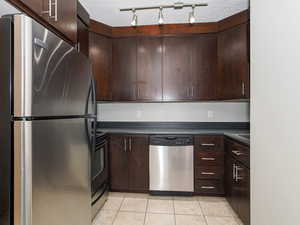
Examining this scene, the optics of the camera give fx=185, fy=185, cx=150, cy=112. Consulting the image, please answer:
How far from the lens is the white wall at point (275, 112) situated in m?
0.74

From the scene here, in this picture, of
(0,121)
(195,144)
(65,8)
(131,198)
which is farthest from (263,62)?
(131,198)

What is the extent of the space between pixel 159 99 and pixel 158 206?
1.46 m

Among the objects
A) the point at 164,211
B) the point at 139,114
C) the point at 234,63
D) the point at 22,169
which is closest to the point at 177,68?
the point at 234,63

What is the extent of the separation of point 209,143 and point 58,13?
2252 millimetres

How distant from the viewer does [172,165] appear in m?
2.53

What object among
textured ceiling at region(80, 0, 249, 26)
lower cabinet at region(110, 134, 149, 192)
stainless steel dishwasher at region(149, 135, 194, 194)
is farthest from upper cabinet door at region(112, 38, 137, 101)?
stainless steel dishwasher at region(149, 135, 194, 194)

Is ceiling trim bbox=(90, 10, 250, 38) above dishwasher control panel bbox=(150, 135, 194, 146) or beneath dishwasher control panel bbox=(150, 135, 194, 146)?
above

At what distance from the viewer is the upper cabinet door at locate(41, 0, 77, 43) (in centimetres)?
134

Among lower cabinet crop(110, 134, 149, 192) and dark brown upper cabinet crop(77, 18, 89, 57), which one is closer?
dark brown upper cabinet crop(77, 18, 89, 57)

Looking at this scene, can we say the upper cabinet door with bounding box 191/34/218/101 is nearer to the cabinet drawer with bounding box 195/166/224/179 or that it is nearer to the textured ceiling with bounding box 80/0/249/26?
the textured ceiling with bounding box 80/0/249/26

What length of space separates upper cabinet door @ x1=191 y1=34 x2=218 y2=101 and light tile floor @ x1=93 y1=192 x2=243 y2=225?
144cm

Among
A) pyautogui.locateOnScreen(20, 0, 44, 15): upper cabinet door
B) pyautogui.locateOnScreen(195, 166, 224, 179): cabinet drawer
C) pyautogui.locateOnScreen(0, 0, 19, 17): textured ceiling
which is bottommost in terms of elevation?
pyautogui.locateOnScreen(195, 166, 224, 179): cabinet drawer

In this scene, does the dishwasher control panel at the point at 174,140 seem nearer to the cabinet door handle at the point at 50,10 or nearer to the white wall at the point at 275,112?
the white wall at the point at 275,112

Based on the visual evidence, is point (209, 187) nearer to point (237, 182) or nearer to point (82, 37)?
point (237, 182)
